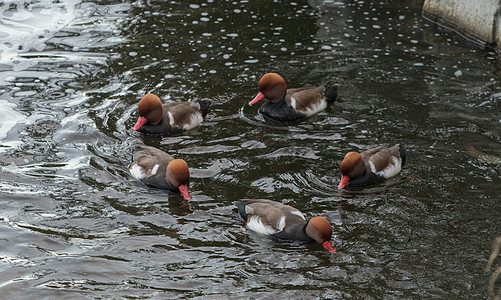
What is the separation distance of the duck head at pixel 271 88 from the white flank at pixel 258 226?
9.85 ft

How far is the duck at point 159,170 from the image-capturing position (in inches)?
288

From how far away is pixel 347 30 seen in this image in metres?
12.5

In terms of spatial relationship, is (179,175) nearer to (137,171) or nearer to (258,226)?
(137,171)

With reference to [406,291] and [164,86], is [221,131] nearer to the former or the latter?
[164,86]

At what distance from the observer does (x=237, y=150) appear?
27.8ft

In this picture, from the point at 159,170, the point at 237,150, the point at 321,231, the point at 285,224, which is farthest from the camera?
the point at 237,150

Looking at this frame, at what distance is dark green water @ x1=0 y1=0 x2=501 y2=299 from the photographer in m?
5.94

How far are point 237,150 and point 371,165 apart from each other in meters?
1.80

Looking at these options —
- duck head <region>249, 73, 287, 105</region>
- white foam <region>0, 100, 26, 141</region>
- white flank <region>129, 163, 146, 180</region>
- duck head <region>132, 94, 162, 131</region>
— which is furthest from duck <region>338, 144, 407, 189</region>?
white foam <region>0, 100, 26, 141</region>

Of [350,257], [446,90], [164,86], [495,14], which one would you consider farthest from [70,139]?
[495,14]

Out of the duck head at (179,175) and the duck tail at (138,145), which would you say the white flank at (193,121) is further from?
the duck head at (179,175)

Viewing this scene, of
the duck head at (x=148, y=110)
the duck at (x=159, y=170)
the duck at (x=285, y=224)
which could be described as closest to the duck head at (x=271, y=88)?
the duck head at (x=148, y=110)

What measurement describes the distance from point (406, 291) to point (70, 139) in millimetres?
5010

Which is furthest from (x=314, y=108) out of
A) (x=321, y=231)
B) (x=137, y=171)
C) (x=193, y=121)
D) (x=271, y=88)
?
(x=321, y=231)
